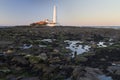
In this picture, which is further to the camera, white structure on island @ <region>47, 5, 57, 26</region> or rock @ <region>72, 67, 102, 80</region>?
white structure on island @ <region>47, 5, 57, 26</region>

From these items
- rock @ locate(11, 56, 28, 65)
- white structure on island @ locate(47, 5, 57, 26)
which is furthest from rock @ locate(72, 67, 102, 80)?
white structure on island @ locate(47, 5, 57, 26)

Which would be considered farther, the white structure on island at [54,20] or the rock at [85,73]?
the white structure on island at [54,20]

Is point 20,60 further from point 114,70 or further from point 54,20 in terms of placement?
point 54,20

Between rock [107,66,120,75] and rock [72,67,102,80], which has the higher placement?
rock [72,67,102,80]

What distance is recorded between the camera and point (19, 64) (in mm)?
14805

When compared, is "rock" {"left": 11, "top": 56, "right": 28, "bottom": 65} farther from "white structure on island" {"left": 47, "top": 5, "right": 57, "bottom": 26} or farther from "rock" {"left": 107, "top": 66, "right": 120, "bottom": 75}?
"white structure on island" {"left": 47, "top": 5, "right": 57, "bottom": 26}

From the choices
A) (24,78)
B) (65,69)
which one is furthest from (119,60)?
(24,78)

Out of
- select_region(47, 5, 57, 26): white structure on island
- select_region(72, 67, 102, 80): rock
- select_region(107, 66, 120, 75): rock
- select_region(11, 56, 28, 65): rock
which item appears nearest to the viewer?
select_region(72, 67, 102, 80): rock

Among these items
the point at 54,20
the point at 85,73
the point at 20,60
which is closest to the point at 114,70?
the point at 85,73

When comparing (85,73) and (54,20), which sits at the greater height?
(85,73)

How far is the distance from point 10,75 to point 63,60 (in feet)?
15.3

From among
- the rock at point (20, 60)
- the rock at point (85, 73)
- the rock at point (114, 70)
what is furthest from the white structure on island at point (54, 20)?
the rock at point (85, 73)

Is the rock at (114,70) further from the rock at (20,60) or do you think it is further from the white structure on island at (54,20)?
the white structure on island at (54,20)

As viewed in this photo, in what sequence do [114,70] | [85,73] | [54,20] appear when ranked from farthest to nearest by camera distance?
[54,20] < [114,70] < [85,73]
